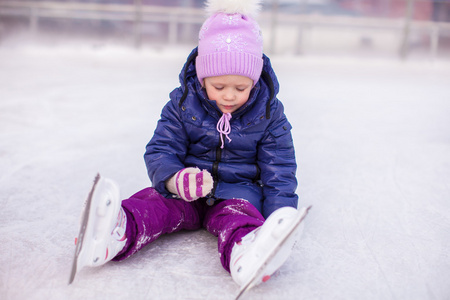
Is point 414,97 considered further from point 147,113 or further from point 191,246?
point 191,246

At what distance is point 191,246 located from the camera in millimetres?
1221

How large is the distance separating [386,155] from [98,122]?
5.36 feet

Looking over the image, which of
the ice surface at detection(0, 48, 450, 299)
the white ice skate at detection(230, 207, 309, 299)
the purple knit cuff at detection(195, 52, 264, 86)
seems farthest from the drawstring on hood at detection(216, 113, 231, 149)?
the white ice skate at detection(230, 207, 309, 299)

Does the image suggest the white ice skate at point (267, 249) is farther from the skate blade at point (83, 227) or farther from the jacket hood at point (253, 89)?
the jacket hood at point (253, 89)

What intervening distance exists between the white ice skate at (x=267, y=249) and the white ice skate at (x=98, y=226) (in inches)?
10.9

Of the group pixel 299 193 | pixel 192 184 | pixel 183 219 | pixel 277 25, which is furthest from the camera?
pixel 277 25

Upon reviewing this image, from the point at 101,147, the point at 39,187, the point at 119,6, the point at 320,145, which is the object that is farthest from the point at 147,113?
the point at 119,6

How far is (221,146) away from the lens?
1.35m

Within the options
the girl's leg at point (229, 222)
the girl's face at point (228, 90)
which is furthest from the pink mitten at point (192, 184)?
the girl's face at point (228, 90)

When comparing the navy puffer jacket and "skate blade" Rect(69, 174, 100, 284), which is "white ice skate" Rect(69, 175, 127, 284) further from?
the navy puffer jacket

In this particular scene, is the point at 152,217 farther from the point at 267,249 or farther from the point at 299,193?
the point at 299,193

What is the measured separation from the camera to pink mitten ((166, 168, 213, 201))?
1119 mm

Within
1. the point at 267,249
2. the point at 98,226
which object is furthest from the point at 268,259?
the point at 98,226

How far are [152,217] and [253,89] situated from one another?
1.56ft
